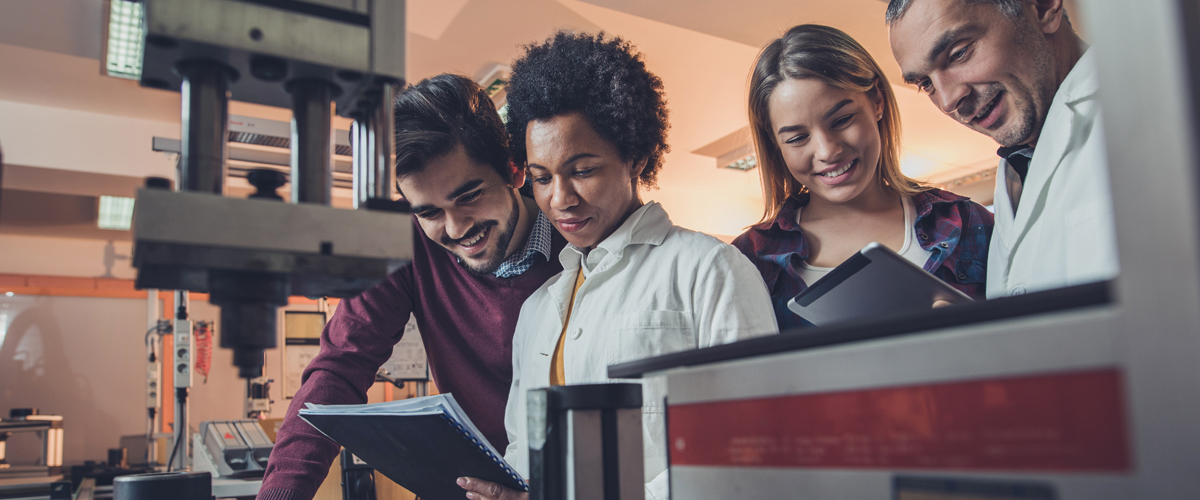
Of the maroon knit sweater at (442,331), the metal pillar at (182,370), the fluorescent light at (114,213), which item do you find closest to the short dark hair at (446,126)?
the maroon knit sweater at (442,331)

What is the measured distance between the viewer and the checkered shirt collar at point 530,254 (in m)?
1.59

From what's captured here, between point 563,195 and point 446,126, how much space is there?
36 cm

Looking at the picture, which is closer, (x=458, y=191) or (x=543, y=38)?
(x=458, y=191)

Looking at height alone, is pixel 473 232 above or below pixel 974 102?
below

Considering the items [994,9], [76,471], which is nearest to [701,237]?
[994,9]

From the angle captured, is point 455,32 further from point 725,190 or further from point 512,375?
point 725,190

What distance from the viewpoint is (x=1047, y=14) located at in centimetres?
133

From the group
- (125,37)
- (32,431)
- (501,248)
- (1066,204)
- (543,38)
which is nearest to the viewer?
(125,37)

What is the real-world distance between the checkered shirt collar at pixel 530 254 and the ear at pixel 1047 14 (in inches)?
41.1

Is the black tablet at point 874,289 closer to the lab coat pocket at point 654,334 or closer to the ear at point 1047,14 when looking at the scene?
the lab coat pocket at point 654,334

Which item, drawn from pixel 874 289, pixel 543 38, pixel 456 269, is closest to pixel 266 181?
pixel 874 289

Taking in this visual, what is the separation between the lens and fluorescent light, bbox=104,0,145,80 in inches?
25.4

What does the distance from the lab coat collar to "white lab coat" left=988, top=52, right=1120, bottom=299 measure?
23.4 inches

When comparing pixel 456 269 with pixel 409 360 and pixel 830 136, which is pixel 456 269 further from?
pixel 409 360
